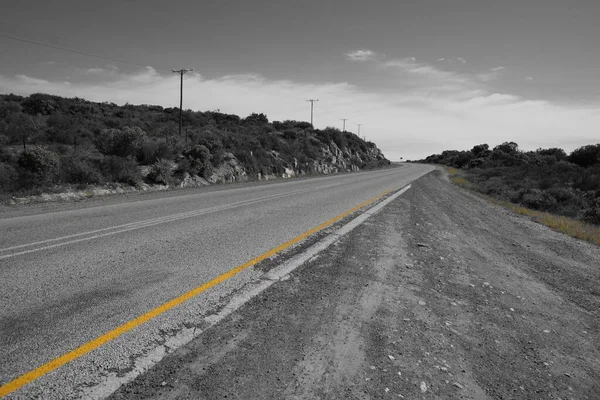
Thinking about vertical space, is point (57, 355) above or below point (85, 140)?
below

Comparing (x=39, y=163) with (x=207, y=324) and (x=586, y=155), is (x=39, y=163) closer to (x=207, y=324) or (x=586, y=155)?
(x=207, y=324)

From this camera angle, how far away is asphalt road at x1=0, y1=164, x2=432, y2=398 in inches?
99.6

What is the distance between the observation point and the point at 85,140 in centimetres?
1647

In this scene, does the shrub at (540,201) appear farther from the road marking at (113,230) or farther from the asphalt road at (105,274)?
the road marking at (113,230)

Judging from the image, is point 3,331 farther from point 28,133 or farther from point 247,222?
point 28,133

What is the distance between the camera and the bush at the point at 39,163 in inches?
438

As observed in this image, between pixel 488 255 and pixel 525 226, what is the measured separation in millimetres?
4991

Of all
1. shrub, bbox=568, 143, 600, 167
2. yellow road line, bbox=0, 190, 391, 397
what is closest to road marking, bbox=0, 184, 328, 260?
yellow road line, bbox=0, 190, 391, 397

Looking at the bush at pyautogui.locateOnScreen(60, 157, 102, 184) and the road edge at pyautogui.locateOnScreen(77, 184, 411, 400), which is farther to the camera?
the bush at pyautogui.locateOnScreen(60, 157, 102, 184)

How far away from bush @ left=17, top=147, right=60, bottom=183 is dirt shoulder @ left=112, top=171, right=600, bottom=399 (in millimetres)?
11400

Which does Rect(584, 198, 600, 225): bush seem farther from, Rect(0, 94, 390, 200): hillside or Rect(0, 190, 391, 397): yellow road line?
Rect(0, 94, 390, 200): hillside

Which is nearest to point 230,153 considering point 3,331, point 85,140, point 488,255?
point 85,140

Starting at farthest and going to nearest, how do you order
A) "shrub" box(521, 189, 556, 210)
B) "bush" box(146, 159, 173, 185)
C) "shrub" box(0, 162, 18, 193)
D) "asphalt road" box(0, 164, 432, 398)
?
"shrub" box(521, 189, 556, 210) < "bush" box(146, 159, 173, 185) < "shrub" box(0, 162, 18, 193) < "asphalt road" box(0, 164, 432, 398)

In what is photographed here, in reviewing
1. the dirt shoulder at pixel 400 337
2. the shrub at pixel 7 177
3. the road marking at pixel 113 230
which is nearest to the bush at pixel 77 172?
the shrub at pixel 7 177
